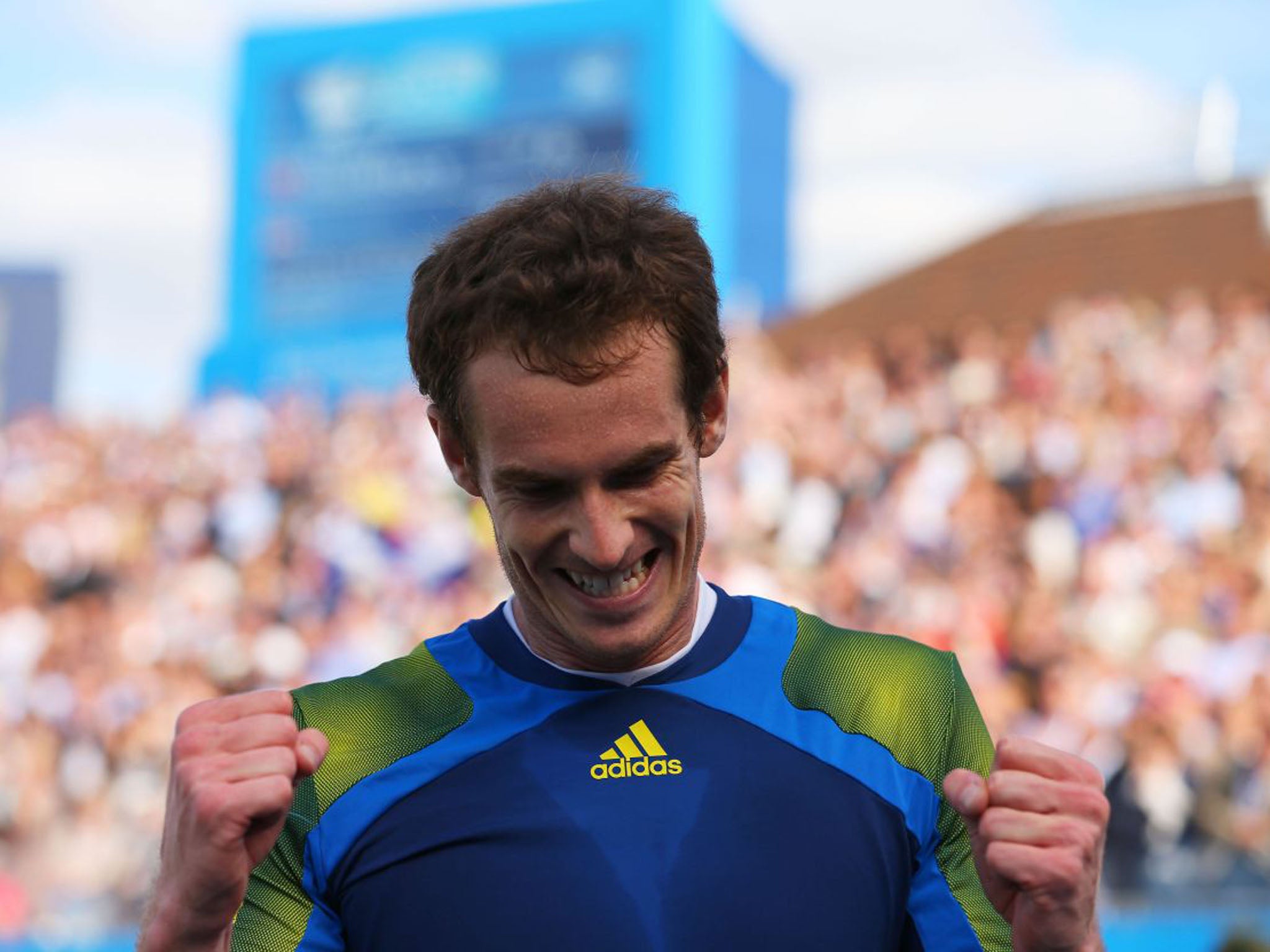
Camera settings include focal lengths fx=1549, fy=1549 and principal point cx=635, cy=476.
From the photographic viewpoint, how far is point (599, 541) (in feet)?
6.41

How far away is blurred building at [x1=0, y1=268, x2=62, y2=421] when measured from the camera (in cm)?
1923

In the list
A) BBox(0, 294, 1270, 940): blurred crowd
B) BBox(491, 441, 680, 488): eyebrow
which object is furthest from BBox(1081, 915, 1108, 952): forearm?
BBox(0, 294, 1270, 940): blurred crowd

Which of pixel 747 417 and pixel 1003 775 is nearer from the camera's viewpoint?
pixel 1003 775

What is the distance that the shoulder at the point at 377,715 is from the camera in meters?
2.08

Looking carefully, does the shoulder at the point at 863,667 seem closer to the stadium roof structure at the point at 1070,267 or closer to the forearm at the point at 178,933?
the forearm at the point at 178,933

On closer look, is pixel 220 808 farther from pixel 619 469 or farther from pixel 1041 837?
pixel 1041 837

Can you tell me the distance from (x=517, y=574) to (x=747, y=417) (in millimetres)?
10529

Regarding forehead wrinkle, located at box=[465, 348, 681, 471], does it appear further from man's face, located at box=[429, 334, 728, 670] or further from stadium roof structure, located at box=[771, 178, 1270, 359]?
stadium roof structure, located at box=[771, 178, 1270, 359]

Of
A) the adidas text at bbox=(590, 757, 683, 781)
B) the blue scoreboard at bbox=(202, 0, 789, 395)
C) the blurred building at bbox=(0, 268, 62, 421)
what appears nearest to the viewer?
the adidas text at bbox=(590, 757, 683, 781)

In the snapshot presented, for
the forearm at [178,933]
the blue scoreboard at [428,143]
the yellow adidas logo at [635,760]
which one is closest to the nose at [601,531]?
the yellow adidas logo at [635,760]

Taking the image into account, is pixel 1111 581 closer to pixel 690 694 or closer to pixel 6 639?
pixel 690 694

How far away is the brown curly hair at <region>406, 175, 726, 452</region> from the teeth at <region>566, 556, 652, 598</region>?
21cm

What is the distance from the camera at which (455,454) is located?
2172 mm

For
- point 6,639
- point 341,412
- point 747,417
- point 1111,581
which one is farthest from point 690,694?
point 341,412
